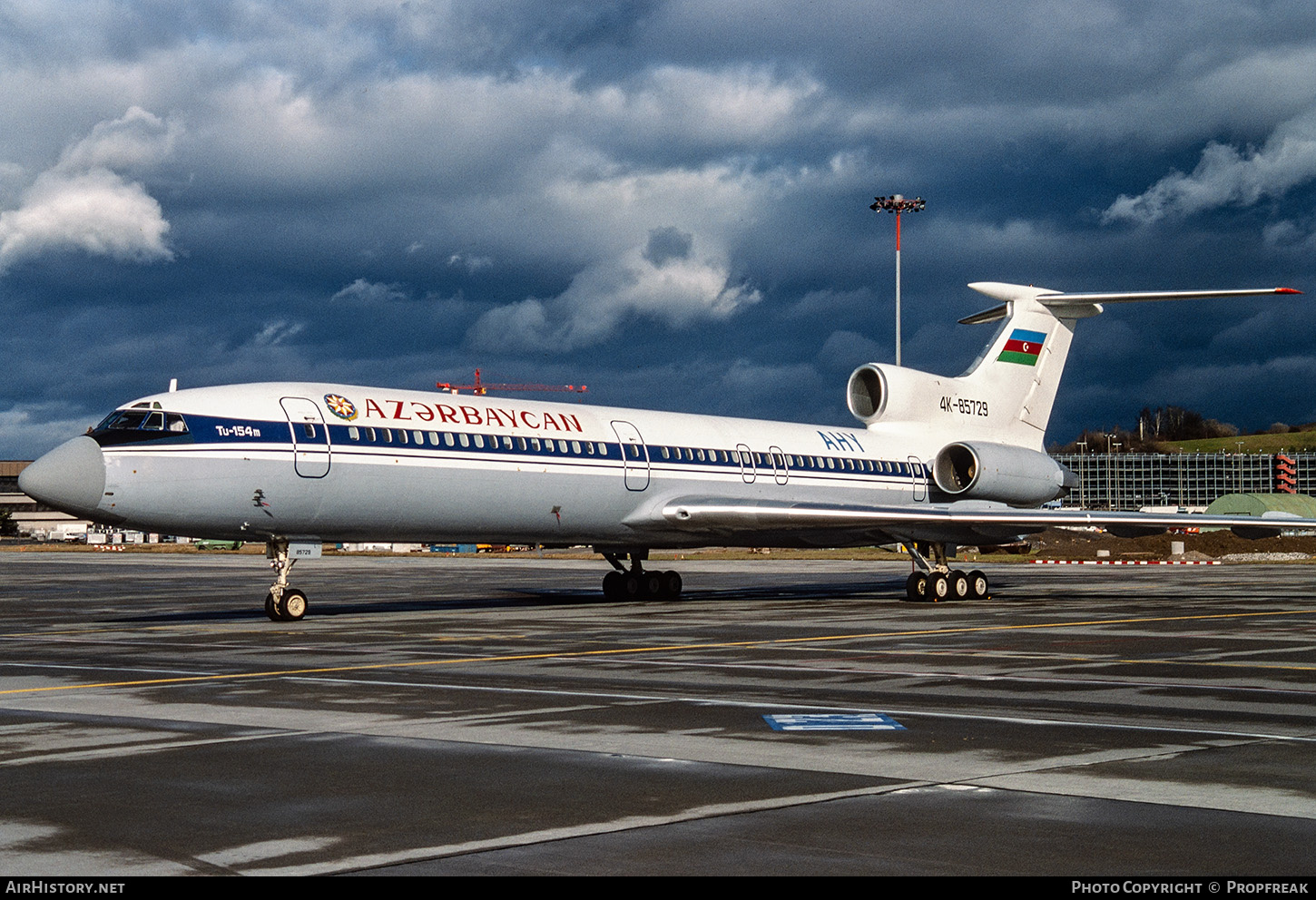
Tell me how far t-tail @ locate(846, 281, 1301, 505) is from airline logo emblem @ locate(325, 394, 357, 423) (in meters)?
15.1

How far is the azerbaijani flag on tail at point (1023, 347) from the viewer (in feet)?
119

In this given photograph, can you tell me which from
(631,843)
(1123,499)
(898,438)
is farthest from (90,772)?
(1123,499)

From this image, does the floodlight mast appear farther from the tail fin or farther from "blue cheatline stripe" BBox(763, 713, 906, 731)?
"blue cheatline stripe" BBox(763, 713, 906, 731)

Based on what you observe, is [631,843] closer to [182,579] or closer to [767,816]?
[767,816]

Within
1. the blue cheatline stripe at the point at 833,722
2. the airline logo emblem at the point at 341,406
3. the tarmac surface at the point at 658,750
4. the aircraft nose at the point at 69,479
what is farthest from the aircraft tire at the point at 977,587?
the blue cheatline stripe at the point at 833,722

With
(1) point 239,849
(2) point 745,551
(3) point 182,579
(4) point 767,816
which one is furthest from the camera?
(2) point 745,551

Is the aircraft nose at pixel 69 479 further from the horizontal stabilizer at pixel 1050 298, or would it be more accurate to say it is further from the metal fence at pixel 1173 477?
the metal fence at pixel 1173 477

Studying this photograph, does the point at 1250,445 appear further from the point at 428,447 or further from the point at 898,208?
the point at 428,447

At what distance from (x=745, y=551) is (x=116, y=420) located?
229ft

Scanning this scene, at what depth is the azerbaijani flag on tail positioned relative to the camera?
36.2 meters

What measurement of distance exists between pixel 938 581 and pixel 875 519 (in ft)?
10.8

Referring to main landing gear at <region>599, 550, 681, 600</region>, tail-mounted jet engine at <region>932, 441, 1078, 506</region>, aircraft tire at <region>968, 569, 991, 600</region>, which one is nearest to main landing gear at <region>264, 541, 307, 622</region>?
main landing gear at <region>599, 550, 681, 600</region>

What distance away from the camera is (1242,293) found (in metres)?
32.0

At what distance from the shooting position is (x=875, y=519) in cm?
2864
